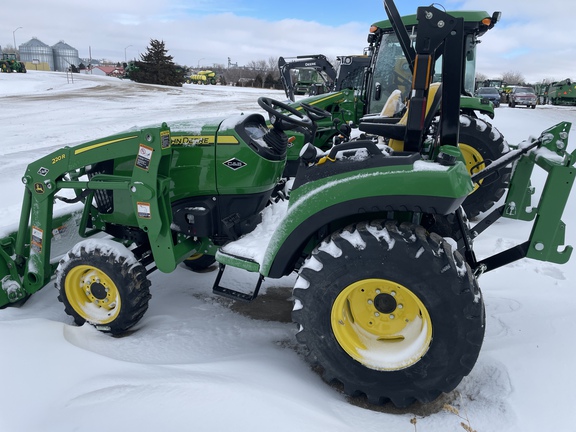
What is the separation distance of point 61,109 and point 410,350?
1795 centimetres

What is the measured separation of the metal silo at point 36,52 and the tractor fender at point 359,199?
95220 mm

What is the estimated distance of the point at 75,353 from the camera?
2.62m

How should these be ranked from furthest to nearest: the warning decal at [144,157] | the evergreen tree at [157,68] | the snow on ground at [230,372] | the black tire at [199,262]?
the evergreen tree at [157,68] < the black tire at [199,262] < the warning decal at [144,157] < the snow on ground at [230,372]

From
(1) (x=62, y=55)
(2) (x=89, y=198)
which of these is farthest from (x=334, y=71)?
(1) (x=62, y=55)

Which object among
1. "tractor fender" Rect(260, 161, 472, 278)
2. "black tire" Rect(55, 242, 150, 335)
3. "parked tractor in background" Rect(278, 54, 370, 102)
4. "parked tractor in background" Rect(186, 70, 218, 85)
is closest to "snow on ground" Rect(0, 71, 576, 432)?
"black tire" Rect(55, 242, 150, 335)

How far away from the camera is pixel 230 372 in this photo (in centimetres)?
250

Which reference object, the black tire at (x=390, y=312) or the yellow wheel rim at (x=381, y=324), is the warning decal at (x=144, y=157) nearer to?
the black tire at (x=390, y=312)

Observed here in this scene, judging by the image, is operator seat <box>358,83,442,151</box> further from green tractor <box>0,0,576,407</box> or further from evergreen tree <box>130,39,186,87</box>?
evergreen tree <box>130,39,186,87</box>

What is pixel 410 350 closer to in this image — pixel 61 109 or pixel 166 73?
pixel 61 109

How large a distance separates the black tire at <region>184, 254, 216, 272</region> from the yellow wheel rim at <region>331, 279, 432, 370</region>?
202 cm

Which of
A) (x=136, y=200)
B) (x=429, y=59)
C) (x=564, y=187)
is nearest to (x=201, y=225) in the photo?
(x=136, y=200)

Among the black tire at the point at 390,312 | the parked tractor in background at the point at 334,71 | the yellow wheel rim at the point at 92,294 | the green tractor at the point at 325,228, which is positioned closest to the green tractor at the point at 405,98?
the parked tractor in background at the point at 334,71

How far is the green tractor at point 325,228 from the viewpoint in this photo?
2254mm

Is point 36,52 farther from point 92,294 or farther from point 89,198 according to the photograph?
point 92,294
